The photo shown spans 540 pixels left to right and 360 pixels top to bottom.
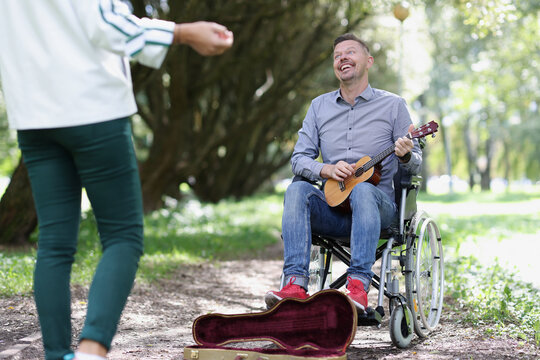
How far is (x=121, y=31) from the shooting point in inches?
97.4

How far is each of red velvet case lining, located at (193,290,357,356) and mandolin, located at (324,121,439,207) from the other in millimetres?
826

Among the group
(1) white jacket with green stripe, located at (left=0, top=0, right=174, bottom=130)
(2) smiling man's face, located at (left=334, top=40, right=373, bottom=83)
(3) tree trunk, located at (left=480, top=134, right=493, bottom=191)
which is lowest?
(3) tree trunk, located at (left=480, top=134, right=493, bottom=191)

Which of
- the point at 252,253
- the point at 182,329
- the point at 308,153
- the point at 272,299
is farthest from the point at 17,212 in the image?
the point at 272,299

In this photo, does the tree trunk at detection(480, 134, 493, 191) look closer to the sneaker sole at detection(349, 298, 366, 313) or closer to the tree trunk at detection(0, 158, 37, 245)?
the tree trunk at detection(0, 158, 37, 245)

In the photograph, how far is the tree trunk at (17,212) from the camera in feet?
27.3

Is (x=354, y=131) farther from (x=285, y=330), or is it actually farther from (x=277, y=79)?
(x=277, y=79)

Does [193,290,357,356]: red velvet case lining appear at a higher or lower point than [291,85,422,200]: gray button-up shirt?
lower

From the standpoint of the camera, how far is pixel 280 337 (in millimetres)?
3486

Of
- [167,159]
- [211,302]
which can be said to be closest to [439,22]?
[167,159]

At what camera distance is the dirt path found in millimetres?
3732

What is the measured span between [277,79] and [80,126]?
512 inches

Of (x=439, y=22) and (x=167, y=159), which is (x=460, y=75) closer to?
(x=439, y=22)

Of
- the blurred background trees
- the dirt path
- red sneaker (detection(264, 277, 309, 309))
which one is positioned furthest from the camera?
the blurred background trees

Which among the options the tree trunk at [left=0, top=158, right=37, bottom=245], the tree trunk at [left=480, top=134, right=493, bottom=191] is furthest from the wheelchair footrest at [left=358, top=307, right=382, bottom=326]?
the tree trunk at [left=480, top=134, right=493, bottom=191]
